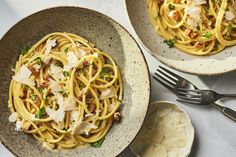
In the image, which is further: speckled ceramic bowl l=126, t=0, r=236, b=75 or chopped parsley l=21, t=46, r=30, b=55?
chopped parsley l=21, t=46, r=30, b=55

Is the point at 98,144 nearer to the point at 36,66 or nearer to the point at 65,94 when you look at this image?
the point at 65,94

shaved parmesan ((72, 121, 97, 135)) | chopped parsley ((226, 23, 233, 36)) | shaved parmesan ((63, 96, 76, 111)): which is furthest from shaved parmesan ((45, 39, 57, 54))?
chopped parsley ((226, 23, 233, 36))

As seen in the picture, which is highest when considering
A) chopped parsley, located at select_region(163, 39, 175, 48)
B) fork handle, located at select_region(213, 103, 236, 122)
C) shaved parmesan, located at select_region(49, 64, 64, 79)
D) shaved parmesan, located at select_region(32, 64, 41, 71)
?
shaved parmesan, located at select_region(32, 64, 41, 71)

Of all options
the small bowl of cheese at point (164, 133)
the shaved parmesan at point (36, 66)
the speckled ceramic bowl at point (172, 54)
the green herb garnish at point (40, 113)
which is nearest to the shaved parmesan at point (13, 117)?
the green herb garnish at point (40, 113)

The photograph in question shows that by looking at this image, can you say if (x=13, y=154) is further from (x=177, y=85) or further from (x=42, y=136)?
(x=177, y=85)

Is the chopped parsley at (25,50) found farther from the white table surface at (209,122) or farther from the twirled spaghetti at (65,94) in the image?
the white table surface at (209,122)

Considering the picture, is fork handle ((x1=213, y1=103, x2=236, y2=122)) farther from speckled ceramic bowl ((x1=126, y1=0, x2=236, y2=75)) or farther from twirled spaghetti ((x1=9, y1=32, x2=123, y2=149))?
twirled spaghetti ((x1=9, y1=32, x2=123, y2=149))
